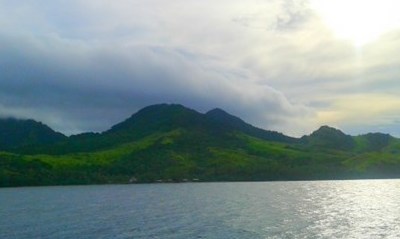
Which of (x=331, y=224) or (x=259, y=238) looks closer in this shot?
(x=259, y=238)

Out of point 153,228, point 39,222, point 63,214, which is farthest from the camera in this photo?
point 63,214

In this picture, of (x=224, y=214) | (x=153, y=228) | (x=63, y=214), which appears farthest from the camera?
(x=63, y=214)

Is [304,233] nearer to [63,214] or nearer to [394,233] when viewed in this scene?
[394,233]

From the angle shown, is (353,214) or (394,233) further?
(353,214)

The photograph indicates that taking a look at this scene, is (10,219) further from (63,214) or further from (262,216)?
(262,216)

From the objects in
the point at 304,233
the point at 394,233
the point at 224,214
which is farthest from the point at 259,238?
the point at 224,214

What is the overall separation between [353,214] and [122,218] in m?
70.1

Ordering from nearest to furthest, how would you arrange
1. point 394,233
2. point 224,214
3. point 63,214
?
point 394,233
point 224,214
point 63,214

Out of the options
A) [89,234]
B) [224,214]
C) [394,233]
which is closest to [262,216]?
[224,214]

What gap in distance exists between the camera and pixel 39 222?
13900cm

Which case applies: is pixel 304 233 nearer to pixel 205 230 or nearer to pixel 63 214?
pixel 205 230

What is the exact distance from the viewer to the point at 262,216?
471 feet

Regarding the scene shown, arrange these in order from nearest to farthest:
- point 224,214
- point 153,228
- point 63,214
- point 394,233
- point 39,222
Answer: point 394,233
point 153,228
point 39,222
point 224,214
point 63,214

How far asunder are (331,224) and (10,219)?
312 feet
